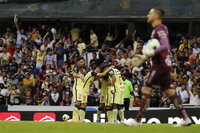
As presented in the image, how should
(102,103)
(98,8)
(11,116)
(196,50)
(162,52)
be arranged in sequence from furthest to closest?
(98,8)
(196,50)
(11,116)
(102,103)
(162,52)

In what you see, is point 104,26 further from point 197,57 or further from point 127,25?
point 197,57

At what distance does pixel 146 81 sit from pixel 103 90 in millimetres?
8847

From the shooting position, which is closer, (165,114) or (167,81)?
(167,81)

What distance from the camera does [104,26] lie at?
3472 centimetres

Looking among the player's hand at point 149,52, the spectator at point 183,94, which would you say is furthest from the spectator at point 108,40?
the player's hand at point 149,52

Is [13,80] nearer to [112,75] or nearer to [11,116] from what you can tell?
[11,116]

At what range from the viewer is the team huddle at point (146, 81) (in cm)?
1309

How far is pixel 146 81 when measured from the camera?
44.7ft

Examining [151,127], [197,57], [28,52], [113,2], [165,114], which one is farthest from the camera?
[113,2]

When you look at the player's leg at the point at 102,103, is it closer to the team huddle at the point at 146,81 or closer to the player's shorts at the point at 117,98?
the team huddle at the point at 146,81

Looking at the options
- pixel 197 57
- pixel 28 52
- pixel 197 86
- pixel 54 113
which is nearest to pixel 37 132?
pixel 54 113

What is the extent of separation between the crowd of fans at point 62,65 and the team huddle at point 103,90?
229 centimetres

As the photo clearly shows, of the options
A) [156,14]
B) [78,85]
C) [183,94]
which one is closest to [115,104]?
[78,85]

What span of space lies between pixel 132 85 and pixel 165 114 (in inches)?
128
